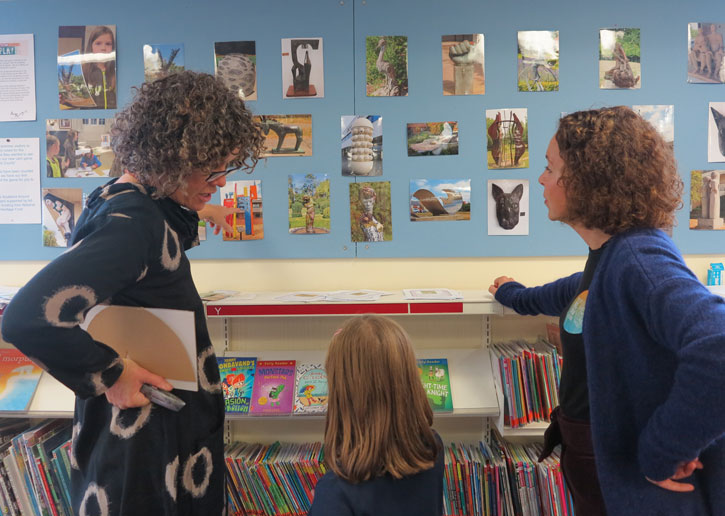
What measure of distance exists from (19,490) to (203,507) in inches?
59.1

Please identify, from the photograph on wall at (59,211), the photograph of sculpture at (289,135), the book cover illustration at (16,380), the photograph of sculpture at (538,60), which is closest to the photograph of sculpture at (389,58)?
the photograph of sculpture at (289,135)

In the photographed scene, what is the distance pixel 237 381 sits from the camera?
193 centimetres

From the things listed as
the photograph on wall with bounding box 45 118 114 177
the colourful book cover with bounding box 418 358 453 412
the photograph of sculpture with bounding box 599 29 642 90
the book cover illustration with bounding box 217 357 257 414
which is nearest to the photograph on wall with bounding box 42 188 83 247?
the photograph on wall with bounding box 45 118 114 177

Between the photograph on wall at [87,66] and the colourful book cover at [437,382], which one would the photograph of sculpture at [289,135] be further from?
the colourful book cover at [437,382]

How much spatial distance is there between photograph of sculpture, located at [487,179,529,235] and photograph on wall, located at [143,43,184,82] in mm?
1655

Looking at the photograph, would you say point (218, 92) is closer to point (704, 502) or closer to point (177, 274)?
point (177, 274)

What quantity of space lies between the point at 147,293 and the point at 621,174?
→ 116 cm

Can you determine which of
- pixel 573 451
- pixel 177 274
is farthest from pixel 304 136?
pixel 573 451

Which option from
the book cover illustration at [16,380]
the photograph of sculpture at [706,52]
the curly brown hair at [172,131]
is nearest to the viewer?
the curly brown hair at [172,131]

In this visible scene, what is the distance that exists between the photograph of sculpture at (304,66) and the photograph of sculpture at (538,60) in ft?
3.18

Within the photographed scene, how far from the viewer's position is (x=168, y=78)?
101 centimetres

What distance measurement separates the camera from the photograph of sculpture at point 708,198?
2.03 metres

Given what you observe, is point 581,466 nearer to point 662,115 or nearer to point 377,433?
point 377,433

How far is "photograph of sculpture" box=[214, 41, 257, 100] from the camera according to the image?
207cm
